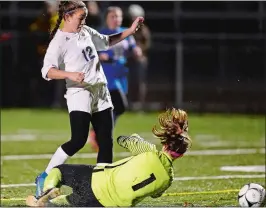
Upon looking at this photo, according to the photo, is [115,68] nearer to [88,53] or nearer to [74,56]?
[88,53]

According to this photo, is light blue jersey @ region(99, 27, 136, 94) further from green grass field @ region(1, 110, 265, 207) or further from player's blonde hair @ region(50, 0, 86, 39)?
player's blonde hair @ region(50, 0, 86, 39)

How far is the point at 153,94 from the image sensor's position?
22781 millimetres

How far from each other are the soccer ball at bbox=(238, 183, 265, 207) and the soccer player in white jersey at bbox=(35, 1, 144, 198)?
151cm

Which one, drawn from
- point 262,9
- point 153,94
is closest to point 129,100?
point 153,94

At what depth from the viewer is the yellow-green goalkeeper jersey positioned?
7.11 metres

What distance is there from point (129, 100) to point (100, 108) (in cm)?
1329

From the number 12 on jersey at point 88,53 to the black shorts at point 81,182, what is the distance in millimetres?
1430

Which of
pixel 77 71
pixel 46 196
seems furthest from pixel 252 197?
pixel 77 71

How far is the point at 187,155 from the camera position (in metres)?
13.0

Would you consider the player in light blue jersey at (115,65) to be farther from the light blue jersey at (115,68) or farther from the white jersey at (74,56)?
the white jersey at (74,56)

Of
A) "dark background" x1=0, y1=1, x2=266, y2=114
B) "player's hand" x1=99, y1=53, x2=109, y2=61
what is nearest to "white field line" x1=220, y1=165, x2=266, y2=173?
"player's hand" x1=99, y1=53, x2=109, y2=61

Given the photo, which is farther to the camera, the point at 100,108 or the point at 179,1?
the point at 179,1

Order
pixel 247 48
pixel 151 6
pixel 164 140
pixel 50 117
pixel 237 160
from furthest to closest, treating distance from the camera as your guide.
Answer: pixel 151 6
pixel 247 48
pixel 50 117
pixel 237 160
pixel 164 140

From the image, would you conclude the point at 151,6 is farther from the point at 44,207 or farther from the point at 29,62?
the point at 44,207
